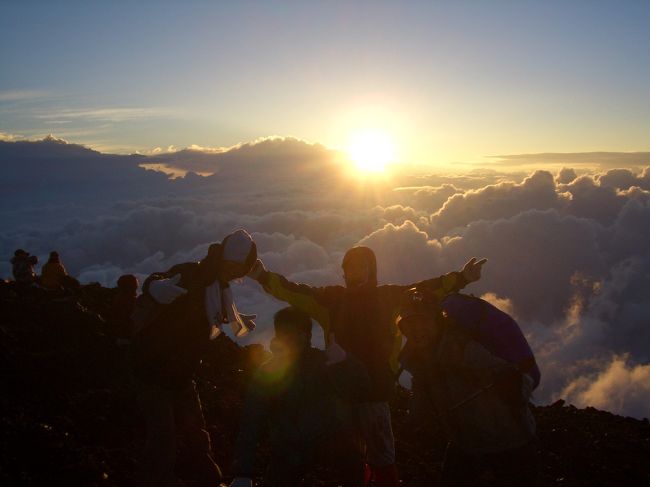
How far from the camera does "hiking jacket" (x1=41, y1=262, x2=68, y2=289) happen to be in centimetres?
1253

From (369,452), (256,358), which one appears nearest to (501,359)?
(369,452)

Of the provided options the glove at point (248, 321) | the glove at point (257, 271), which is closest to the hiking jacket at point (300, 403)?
the glove at point (257, 271)

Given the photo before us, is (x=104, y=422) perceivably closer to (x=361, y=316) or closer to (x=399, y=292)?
(x=361, y=316)

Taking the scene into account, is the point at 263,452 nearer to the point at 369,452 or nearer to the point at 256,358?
the point at 369,452

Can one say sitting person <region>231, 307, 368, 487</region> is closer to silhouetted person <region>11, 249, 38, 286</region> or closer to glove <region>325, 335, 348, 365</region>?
glove <region>325, 335, 348, 365</region>

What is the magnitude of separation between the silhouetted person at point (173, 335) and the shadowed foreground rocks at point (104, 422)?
125cm

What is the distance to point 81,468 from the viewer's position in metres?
5.07

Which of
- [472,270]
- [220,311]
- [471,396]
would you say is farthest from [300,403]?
[472,270]

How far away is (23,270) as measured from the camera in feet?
44.4

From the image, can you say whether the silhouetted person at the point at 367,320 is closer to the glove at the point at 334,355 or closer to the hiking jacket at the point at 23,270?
the glove at the point at 334,355

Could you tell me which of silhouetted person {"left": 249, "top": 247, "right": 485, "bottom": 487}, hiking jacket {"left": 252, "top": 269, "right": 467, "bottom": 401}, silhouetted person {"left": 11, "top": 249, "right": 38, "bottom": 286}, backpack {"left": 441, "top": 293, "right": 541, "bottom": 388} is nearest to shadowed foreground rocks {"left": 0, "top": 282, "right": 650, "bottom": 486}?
silhouetted person {"left": 249, "top": 247, "right": 485, "bottom": 487}

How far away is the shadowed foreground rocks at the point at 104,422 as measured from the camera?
538 centimetres

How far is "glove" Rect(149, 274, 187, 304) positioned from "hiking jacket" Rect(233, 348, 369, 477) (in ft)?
2.80

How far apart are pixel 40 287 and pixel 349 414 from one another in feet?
37.9
